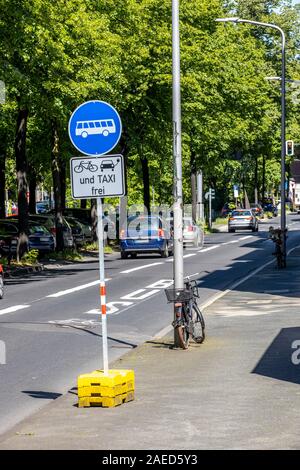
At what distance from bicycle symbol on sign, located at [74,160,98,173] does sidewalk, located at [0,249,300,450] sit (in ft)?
7.82

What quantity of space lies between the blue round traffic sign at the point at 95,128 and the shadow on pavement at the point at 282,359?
3.27 meters

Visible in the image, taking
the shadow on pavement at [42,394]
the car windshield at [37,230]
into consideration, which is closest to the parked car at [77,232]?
the car windshield at [37,230]

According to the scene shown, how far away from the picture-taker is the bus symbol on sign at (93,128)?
487 inches

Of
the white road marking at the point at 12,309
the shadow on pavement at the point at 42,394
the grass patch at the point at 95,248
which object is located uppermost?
the shadow on pavement at the point at 42,394

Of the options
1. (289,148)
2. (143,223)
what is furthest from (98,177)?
(289,148)

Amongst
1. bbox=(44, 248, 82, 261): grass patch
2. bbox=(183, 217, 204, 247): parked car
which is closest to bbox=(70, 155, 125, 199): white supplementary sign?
bbox=(44, 248, 82, 261): grass patch

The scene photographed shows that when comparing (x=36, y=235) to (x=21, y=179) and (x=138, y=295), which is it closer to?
(x=21, y=179)

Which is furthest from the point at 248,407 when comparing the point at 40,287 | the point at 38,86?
the point at 38,86

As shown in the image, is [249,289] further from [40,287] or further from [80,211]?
[80,211]

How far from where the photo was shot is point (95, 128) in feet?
40.8

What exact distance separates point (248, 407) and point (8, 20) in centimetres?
2014

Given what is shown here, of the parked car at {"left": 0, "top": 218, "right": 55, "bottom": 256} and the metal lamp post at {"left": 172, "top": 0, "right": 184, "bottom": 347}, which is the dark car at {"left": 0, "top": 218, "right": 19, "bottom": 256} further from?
the metal lamp post at {"left": 172, "top": 0, "right": 184, "bottom": 347}

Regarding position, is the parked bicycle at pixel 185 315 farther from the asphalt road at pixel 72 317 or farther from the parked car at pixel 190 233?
the parked car at pixel 190 233

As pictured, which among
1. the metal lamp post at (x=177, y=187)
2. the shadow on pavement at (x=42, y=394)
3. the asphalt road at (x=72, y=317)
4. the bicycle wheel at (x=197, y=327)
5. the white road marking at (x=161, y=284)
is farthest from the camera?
the white road marking at (x=161, y=284)
